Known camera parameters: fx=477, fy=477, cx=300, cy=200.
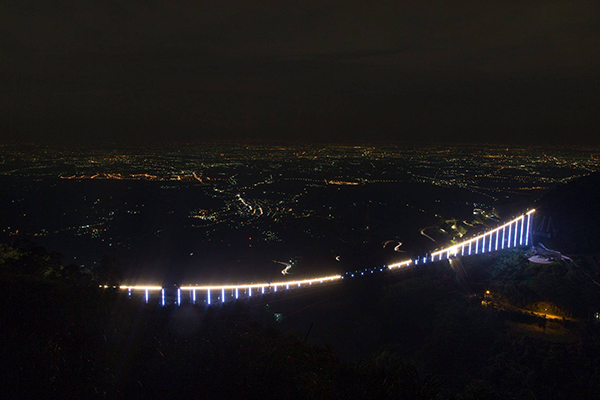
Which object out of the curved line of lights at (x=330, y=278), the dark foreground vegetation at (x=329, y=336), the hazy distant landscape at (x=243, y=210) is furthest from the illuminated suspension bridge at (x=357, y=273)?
the hazy distant landscape at (x=243, y=210)

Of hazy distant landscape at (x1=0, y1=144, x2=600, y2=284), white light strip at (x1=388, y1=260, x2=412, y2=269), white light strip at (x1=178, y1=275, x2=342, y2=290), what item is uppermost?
hazy distant landscape at (x1=0, y1=144, x2=600, y2=284)

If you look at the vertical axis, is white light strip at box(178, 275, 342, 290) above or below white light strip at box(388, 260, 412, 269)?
below

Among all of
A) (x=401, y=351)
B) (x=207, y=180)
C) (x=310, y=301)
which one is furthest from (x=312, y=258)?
(x=207, y=180)

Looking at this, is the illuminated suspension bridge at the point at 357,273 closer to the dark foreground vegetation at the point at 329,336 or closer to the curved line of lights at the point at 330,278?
the curved line of lights at the point at 330,278

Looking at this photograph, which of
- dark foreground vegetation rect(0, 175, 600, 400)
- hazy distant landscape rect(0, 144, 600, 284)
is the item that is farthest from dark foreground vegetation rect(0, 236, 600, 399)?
hazy distant landscape rect(0, 144, 600, 284)

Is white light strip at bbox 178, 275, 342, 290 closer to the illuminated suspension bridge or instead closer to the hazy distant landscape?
the illuminated suspension bridge

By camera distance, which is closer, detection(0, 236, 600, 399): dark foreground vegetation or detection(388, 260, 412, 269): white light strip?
detection(0, 236, 600, 399): dark foreground vegetation
